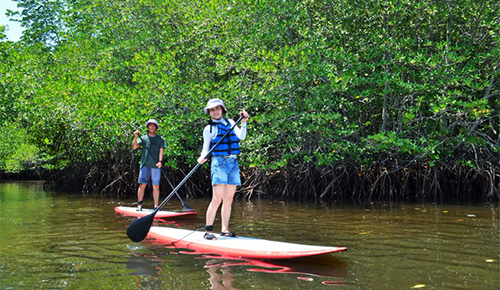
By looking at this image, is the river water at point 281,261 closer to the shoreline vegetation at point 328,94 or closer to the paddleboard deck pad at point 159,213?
the paddleboard deck pad at point 159,213

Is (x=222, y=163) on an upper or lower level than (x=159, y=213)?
upper

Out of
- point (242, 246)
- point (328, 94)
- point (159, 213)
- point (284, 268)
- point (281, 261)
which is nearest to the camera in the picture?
point (284, 268)

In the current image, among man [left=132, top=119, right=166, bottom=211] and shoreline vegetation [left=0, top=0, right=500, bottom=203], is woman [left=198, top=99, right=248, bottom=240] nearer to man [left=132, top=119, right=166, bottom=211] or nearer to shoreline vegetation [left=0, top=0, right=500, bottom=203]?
man [left=132, top=119, right=166, bottom=211]

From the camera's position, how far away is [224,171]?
17.1ft

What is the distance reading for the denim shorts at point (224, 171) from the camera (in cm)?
519

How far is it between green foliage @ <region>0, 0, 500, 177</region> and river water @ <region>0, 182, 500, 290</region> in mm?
2518

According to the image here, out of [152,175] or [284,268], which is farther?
[152,175]

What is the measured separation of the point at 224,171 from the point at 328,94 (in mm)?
A: 5524

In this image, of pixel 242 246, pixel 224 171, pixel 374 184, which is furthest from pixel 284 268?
pixel 374 184

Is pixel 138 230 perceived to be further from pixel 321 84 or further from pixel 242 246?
pixel 321 84

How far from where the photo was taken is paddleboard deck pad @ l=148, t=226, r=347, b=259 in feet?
14.2

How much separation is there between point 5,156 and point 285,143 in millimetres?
15113

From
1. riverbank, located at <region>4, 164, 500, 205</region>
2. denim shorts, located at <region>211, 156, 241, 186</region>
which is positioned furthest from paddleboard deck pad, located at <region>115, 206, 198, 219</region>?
denim shorts, located at <region>211, 156, 241, 186</region>

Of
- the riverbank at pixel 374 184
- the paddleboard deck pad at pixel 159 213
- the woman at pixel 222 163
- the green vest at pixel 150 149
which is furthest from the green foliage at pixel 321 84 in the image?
the woman at pixel 222 163
